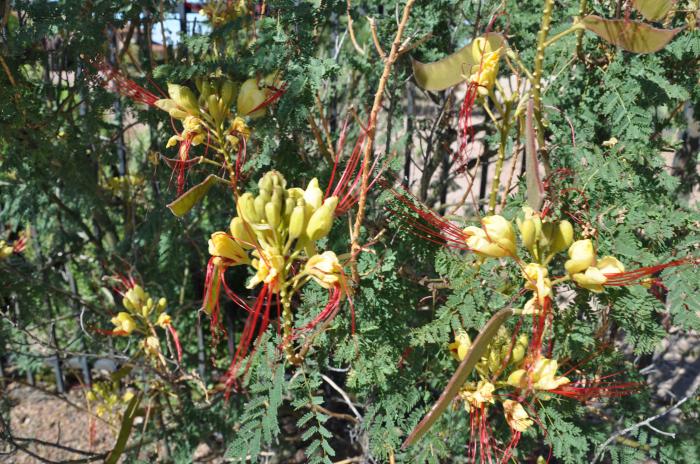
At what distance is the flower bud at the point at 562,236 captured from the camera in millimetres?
1043

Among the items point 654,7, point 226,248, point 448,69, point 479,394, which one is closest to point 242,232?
point 226,248

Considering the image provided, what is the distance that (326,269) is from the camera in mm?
1086

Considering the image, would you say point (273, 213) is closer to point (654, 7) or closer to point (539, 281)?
point (539, 281)

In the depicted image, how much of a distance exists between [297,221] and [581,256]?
55 centimetres

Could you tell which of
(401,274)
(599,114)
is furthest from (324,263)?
(599,114)

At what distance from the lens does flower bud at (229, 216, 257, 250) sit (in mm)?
1117

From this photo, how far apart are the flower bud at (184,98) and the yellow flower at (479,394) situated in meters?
0.99

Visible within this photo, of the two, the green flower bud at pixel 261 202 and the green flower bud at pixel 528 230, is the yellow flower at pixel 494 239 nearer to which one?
the green flower bud at pixel 528 230

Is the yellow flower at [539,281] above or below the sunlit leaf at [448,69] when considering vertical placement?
below

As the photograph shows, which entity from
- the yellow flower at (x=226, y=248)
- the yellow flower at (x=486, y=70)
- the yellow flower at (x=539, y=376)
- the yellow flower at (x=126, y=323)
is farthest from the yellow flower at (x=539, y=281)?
the yellow flower at (x=126, y=323)

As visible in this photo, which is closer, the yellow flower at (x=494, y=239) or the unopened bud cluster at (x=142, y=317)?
the yellow flower at (x=494, y=239)

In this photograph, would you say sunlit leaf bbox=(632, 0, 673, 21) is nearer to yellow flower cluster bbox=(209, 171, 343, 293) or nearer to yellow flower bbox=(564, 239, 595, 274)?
yellow flower bbox=(564, 239, 595, 274)

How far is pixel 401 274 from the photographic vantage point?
1.71m

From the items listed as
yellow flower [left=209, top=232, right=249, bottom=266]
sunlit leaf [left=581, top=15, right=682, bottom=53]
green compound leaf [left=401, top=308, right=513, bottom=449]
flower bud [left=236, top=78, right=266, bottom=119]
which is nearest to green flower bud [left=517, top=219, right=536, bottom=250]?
green compound leaf [left=401, top=308, right=513, bottom=449]
